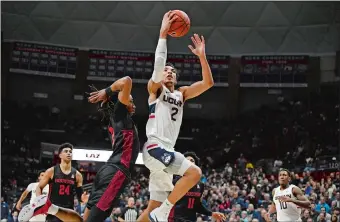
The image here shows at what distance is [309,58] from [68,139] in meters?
13.2

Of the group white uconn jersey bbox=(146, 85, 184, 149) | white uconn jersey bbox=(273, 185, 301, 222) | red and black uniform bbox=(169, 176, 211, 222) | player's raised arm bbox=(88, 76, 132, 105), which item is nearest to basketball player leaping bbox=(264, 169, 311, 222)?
white uconn jersey bbox=(273, 185, 301, 222)

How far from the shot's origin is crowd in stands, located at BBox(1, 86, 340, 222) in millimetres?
25094

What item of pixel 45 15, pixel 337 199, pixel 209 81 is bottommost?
pixel 337 199

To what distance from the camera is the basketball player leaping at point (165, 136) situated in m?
6.55

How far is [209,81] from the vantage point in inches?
285

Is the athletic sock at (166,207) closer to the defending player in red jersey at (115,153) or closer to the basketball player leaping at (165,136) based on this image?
the basketball player leaping at (165,136)

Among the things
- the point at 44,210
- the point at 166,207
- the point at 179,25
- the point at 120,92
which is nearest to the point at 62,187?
the point at 44,210

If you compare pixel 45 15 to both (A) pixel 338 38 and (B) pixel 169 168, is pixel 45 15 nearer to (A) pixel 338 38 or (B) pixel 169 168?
(A) pixel 338 38

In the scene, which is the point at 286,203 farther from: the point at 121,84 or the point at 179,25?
the point at 121,84

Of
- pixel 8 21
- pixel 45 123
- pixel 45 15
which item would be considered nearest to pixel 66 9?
pixel 45 15

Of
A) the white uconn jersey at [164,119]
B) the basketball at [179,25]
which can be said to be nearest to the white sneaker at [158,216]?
the white uconn jersey at [164,119]

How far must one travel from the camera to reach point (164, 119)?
22.4 feet

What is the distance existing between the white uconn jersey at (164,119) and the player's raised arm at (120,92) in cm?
36

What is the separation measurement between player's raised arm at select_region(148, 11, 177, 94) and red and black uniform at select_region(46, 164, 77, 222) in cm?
365
